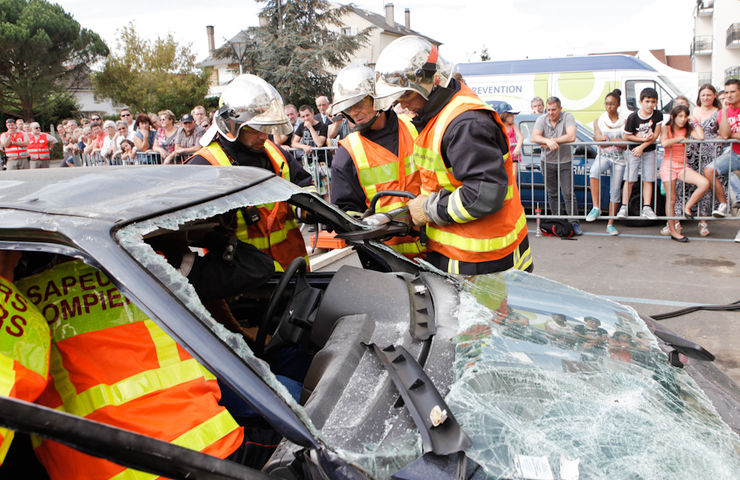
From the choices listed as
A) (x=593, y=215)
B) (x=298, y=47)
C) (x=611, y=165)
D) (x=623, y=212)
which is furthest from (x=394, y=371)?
(x=298, y=47)

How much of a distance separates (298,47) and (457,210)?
25.0m

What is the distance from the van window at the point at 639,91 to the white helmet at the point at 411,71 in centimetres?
858

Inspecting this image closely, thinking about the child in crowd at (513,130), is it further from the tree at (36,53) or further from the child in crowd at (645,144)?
the tree at (36,53)

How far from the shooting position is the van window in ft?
32.4

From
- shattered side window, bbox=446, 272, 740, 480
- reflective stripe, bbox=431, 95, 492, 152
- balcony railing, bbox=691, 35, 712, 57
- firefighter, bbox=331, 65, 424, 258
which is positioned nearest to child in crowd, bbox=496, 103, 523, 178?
firefighter, bbox=331, 65, 424, 258

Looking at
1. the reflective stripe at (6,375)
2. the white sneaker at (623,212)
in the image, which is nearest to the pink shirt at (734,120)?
the white sneaker at (623,212)

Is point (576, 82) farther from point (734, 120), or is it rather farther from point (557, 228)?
point (557, 228)

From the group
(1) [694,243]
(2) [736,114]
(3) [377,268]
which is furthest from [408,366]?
(2) [736,114]

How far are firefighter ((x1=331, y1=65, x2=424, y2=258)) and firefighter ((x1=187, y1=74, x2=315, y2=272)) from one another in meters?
0.36

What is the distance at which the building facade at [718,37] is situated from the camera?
126 ft

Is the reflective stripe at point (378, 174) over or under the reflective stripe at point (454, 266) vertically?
over

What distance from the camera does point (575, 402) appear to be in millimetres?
1401

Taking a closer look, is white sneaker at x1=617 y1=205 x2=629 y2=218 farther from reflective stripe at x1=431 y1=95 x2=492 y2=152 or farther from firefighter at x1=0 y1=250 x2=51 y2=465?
firefighter at x1=0 y1=250 x2=51 y2=465

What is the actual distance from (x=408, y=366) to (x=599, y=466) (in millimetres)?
494
